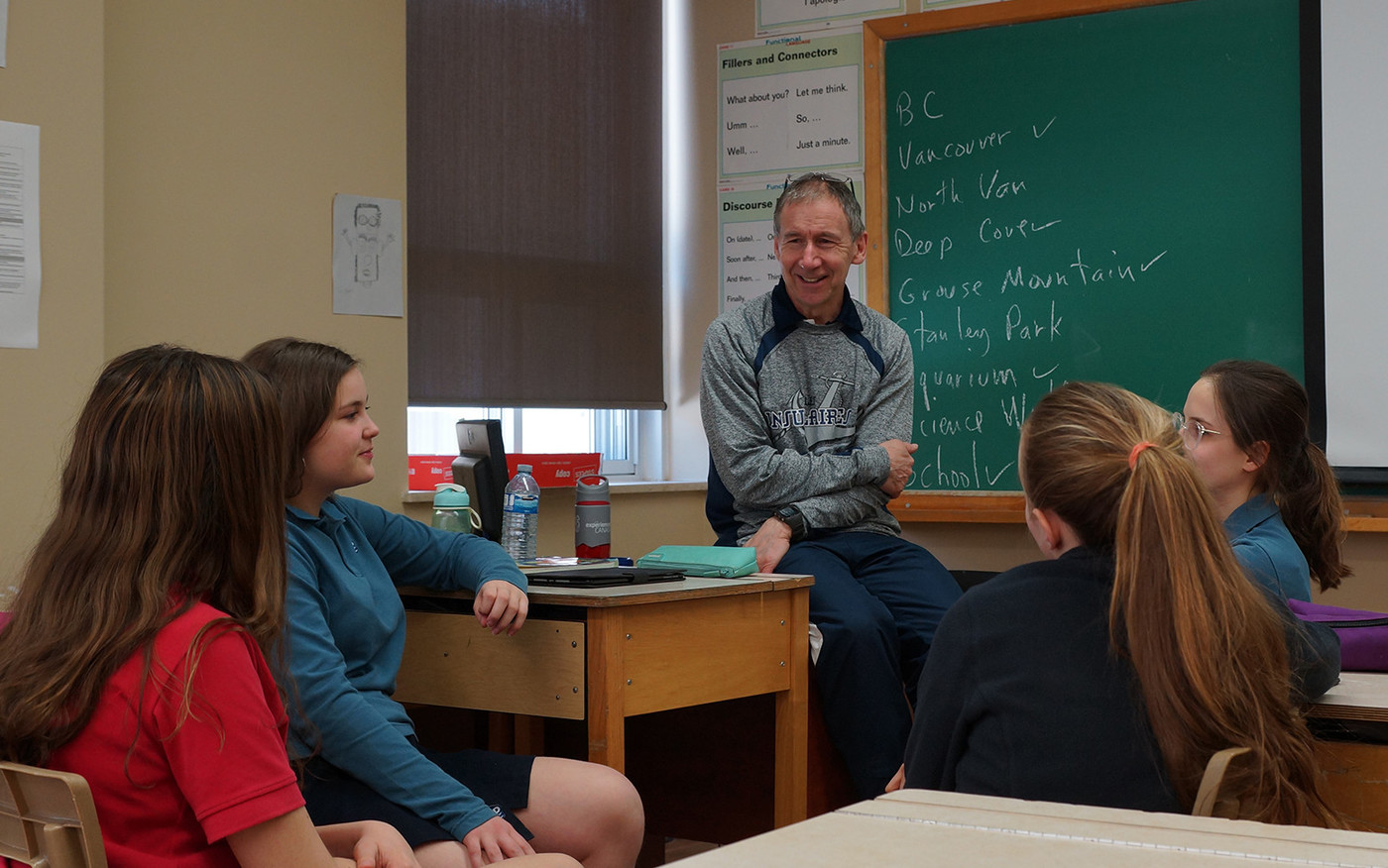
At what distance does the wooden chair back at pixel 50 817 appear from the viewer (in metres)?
1.10

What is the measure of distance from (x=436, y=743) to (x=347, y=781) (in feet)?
3.98

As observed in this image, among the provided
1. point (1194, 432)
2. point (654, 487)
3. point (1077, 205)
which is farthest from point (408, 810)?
point (1077, 205)

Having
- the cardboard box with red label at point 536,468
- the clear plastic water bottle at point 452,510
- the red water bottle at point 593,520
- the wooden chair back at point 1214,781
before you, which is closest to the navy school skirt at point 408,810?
the clear plastic water bottle at point 452,510

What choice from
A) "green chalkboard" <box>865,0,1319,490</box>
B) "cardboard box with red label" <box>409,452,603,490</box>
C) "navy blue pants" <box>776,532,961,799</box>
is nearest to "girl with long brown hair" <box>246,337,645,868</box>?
"navy blue pants" <box>776,532,961,799</box>

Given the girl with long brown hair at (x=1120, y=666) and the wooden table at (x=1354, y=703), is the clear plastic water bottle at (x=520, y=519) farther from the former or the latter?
the wooden table at (x=1354, y=703)

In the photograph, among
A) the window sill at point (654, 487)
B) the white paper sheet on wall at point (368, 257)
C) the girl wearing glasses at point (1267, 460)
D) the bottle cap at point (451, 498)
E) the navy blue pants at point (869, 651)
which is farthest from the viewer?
the window sill at point (654, 487)

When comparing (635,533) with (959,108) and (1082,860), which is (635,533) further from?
(1082,860)

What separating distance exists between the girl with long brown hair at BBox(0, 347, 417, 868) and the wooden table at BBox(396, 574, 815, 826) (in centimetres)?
93

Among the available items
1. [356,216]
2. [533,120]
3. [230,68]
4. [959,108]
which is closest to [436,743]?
[356,216]

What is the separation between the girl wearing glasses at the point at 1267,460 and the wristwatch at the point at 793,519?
930 mm

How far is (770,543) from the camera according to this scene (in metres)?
2.83

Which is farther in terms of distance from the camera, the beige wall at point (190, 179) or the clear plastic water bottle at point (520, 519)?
the clear plastic water bottle at point (520, 519)

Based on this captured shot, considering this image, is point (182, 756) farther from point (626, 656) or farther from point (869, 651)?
point (869, 651)

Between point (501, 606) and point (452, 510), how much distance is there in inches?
24.1
